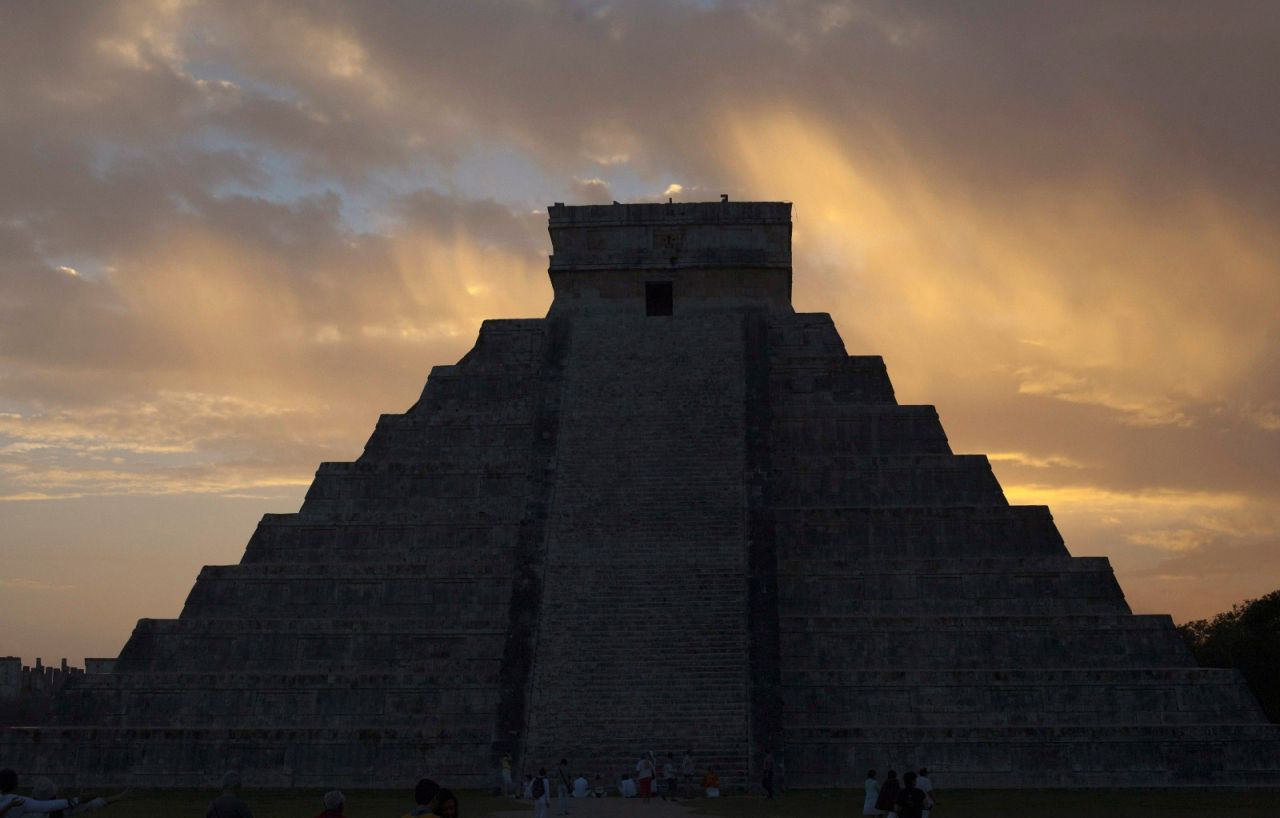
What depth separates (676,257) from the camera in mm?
34688

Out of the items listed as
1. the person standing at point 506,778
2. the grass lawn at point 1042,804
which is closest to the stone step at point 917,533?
the grass lawn at point 1042,804

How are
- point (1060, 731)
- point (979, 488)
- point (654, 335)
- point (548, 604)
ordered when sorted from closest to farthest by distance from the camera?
point (1060, 731)
point (548, 604)
point (979, 488)
point (654, 335)

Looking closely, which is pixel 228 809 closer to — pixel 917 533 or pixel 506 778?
pixel 506 778

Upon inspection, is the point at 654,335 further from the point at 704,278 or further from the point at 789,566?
the point at 789,566

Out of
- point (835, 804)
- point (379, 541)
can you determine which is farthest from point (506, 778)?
point (379, 541)

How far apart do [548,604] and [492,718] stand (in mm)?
2494

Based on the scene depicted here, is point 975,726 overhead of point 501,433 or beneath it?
beneath

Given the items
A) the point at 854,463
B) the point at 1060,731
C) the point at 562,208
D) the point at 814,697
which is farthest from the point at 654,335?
the point at 1060,731

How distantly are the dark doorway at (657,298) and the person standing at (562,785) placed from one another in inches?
585

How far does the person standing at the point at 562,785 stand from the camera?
2006cm

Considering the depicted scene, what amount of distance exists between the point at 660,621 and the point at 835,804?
17.4 feet

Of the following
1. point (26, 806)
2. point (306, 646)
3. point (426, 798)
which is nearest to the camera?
point (426, 798)

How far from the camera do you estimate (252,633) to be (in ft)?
86.3

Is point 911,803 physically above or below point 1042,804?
above
